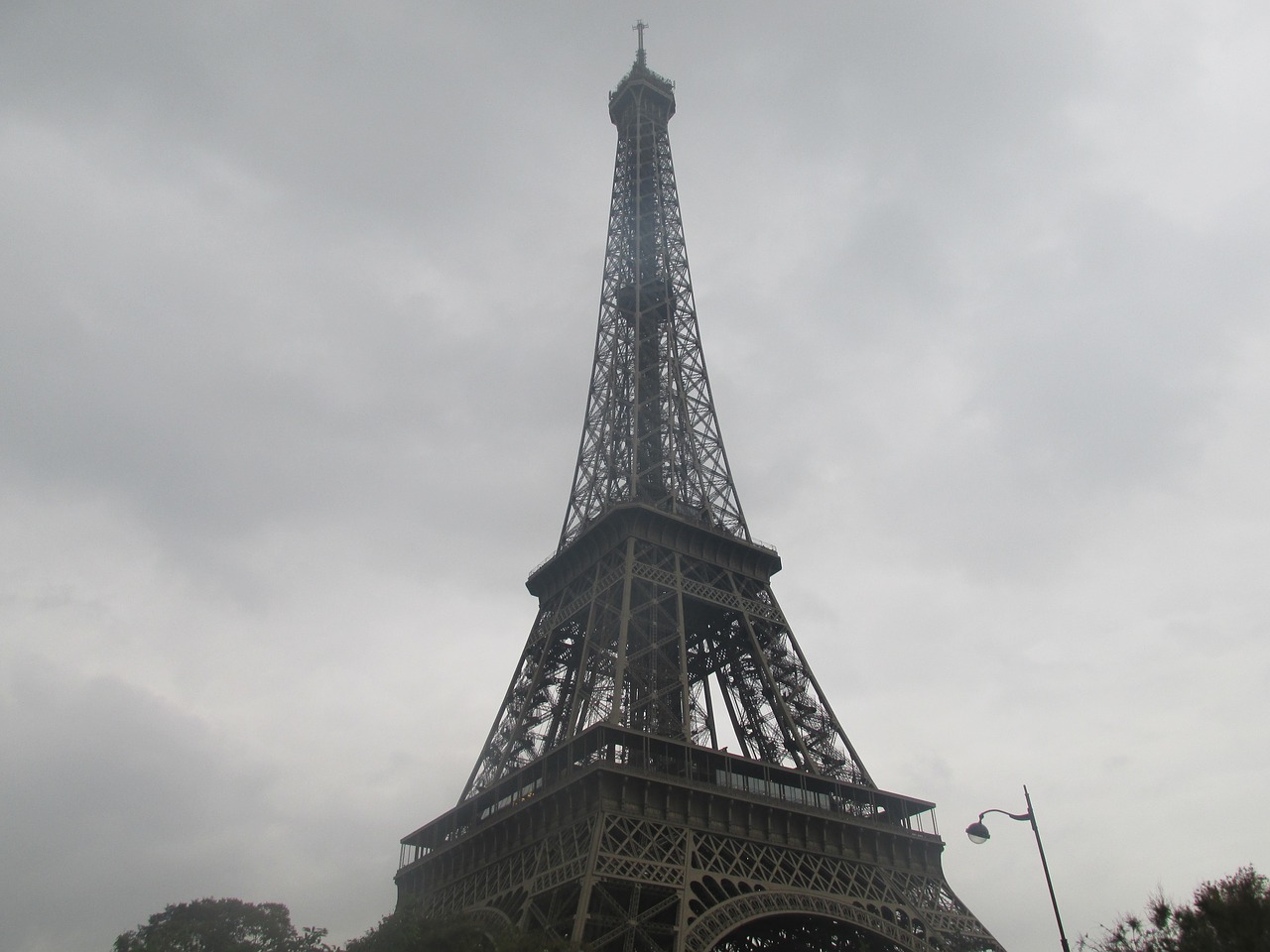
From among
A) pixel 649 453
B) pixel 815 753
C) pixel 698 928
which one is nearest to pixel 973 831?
pixel 698 928

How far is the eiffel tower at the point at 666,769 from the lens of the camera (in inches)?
1522

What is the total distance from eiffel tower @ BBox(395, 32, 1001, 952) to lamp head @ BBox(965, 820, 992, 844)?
47.5 feet

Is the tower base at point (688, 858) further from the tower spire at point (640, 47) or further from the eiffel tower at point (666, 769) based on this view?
the tower spire at point (640, 47)

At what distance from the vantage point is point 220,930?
60250 mm

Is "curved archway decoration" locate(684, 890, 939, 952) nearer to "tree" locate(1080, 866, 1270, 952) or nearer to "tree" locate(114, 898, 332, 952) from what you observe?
"tree" locate(1080, 866, 1270, 952)

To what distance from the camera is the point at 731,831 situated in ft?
136

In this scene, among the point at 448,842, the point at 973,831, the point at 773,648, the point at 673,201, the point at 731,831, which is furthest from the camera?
the point at 673,201

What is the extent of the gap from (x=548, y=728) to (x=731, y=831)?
13959mm

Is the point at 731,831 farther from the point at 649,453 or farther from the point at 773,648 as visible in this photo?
the point at 649,453

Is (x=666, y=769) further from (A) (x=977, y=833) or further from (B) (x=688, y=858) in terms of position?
(A) (x=977, y=833)

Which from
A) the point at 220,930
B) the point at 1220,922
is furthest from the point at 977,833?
the point at 220,930

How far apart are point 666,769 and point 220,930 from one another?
3551 cm

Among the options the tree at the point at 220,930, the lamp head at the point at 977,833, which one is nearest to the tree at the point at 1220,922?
the lamp head at the point at 977,833

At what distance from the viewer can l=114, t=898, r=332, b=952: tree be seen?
56.7 m
